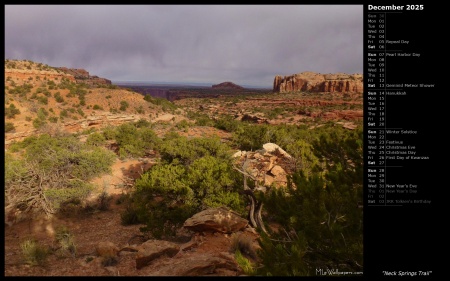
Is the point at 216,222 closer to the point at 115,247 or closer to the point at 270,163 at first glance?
the point at 115,247

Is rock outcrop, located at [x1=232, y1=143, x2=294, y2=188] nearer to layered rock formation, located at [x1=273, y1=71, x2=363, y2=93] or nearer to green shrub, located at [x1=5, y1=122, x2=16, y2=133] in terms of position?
green shrub, located at [x1=5, y1=122, x2=16, y2=133]

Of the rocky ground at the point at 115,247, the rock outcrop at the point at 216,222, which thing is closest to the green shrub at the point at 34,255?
the rocky ground at the point at 115,247

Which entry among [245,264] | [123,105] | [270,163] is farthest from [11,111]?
[245,264]

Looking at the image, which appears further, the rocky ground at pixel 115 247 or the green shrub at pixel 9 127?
the green shrub at pixel 9 127

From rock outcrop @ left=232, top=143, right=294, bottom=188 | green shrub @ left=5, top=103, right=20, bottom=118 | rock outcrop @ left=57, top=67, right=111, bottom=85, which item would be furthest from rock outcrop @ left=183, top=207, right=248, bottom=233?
rock outcrop @ left=57, top=67, right=111, bottom=85

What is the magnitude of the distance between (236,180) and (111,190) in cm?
939

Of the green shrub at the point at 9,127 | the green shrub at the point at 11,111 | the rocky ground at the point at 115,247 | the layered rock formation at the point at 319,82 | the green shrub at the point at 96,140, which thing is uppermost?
the layered rock formation at the point at 319,82

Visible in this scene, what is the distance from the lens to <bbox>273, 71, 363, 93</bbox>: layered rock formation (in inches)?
3146

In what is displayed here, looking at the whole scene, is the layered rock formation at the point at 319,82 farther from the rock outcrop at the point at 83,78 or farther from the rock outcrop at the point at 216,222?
the rock outcrop at the point at 216,222

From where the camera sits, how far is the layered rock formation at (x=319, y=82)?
79900 millimetres
